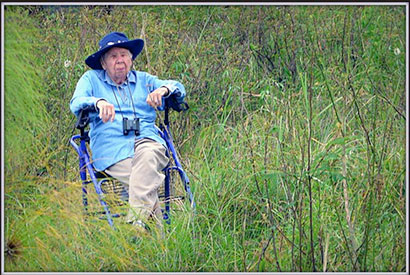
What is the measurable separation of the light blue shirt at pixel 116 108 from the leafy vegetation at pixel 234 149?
0.90ft

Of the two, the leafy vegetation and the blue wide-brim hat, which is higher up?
the blue wide-brim hat

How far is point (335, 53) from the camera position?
269 inches

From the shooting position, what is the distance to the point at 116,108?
4598mm

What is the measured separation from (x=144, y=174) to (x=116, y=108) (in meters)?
0.50

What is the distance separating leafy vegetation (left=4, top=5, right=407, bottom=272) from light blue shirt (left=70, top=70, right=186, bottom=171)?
273 mm

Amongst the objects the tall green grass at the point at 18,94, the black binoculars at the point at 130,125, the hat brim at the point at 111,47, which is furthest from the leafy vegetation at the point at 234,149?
the black binoculars at the point at 130,125

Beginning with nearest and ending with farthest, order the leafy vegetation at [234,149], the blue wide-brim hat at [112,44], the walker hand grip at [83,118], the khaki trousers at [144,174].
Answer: the leafy vegetation at [234,149] < the khaki trousers at [144,174] < the walker hand grip at [83,118] < the blue wide-brim hat at [112,44]

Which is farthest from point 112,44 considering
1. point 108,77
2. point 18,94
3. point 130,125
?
point 18,94

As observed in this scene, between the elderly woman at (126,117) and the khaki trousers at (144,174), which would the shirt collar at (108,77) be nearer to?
the elderly woman at (126,117)

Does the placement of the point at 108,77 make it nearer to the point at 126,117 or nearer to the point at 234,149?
the point at 126,117

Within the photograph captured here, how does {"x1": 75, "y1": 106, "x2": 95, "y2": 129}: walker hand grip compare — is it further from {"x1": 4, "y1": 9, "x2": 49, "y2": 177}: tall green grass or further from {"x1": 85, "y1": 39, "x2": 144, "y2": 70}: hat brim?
{"x1": 4, "y1": 9, "x2": 49, "y2": 177}: tall green grass

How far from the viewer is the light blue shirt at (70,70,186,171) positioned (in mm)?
4492

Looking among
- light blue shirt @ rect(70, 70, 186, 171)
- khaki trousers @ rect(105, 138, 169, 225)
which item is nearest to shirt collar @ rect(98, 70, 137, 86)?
light blue shirt @ rect(70, 70, 186, 171)

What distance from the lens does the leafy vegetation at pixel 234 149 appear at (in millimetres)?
3461
